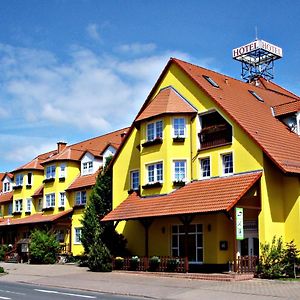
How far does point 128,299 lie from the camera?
1798 cm

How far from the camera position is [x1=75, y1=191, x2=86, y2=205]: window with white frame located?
43.1 metres

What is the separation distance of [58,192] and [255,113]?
21.9m

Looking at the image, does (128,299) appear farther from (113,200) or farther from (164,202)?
(113,200)

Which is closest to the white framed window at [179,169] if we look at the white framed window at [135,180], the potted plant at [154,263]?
the white framed window at [135,180]

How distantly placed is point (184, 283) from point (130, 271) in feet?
22.2

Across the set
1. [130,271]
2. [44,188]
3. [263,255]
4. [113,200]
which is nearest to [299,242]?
[263,255]

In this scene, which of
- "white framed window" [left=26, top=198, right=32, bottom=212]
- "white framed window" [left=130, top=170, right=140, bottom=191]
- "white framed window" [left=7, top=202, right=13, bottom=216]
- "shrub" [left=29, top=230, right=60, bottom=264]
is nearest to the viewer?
"white framed window" [left=130, top=170, right=140, bottom=191]

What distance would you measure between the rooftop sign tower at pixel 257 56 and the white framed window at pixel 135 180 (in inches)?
745

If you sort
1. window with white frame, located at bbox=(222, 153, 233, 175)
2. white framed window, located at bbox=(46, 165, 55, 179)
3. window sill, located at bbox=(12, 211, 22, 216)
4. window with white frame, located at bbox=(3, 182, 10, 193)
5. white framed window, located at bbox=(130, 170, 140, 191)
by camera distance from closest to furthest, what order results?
window with white frame, located at bbox=(222, 153, 233, 175)
white framed window, located at bbox=(130, 170, 140, 191)
white framed window, located at bbox=(46, 165, 55, 179)
window sill, located at bbox=(12, 211, 22, 216)
window with white frame, located at bbox=(3, 182, 10, 193)

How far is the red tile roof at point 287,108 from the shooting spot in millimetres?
30572

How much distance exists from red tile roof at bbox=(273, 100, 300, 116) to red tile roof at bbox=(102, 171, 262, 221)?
625 centimetres

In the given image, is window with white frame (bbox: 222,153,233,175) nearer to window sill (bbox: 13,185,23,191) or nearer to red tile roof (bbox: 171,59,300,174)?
red tile roof (bbox: 171,59,300,174)

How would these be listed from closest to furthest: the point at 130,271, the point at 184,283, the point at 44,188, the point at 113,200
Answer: the point at 184,283 < the point at 130,271 < the point at 113,200 < the point at 44,188

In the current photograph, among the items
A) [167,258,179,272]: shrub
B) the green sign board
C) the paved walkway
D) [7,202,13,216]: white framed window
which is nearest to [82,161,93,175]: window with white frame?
[7,202,13,216]: white framed window
